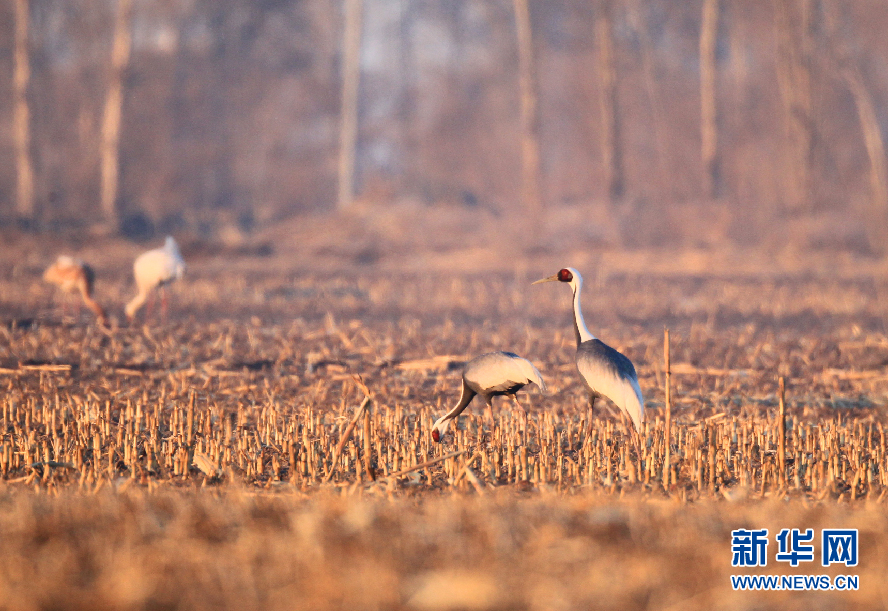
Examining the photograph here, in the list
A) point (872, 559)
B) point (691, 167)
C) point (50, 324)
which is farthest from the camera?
point (691, 167)

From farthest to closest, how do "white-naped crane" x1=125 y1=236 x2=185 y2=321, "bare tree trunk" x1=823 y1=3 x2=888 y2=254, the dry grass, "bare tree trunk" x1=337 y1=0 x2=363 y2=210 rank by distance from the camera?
"bare tree trunk" x1=337 y1=0 x2=363 y2=210 < "bare tree trunk" x1=823 y1=3 x2=888 y2=254 < "white-naped crane" x1=125 y1=236 x2=185 y2=321 < the dry grass

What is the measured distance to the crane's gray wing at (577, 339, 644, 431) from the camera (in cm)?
716

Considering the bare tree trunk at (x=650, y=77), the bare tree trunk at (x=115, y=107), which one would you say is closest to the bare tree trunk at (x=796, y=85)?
the bare tree trunk at (x=650, y=77)

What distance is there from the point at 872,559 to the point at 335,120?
40464 mm

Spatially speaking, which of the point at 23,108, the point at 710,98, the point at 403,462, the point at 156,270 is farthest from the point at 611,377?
the point at 710,98

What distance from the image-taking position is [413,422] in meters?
8.09

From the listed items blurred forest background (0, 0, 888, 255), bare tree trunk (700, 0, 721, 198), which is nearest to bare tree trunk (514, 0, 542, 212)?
blurred forest background (0, 0, 888, 255)

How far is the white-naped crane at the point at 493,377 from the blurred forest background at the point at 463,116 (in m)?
17.7

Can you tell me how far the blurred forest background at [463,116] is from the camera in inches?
1085

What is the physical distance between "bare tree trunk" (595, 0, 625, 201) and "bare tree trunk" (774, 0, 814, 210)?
4328 millimetres

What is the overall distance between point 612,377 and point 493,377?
0.81 m

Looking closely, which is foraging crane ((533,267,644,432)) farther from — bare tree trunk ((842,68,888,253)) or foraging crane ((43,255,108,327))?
bare tree trunk ((842,68,888,253))

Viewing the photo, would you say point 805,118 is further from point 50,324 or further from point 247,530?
point 247,530

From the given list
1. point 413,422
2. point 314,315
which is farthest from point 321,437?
point 314,315
